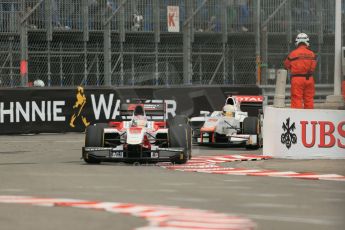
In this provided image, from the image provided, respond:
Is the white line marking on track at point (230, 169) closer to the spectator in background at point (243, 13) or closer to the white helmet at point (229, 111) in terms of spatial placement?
the white helmet at point (229, 111)

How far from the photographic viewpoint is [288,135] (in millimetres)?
16672

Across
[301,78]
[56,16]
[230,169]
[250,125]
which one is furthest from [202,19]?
[230,169]

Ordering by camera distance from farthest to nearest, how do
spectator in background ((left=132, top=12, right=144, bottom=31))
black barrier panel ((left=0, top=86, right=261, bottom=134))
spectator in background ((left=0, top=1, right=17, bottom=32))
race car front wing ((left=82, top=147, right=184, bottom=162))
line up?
1. spectator in background ((left=132, top=12, right=144, bottom=31))
2. spectator in background ((left=0, top=1, right=17, bottom=32))
3. black barrier panel ((left=0, top=86, right=261, bottom=134))
4. race car front wing ((left=82, top=147, right=184, bottom=162))

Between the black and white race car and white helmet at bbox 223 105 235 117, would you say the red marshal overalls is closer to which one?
white helmet at bbox 223 105 235 117

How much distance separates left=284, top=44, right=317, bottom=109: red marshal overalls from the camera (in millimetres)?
19781

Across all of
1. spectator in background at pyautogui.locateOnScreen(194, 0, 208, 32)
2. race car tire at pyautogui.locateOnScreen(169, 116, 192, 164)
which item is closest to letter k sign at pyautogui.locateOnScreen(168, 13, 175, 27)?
spectator in background at pyautogui.locateOnScreen(194, 0, 208, 32)

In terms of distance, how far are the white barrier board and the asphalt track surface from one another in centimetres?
57

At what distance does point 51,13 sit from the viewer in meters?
26.7

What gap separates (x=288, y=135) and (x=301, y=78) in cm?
336

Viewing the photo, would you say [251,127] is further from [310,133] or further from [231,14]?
[231,14]

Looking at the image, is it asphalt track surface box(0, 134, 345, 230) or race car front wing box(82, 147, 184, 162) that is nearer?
asphalt track surface box(0, 134, 345, 230)

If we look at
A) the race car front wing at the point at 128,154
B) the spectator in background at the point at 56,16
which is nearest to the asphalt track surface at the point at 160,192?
the race car front wing at the point at 128,154

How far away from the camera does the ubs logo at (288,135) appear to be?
16.6 meters

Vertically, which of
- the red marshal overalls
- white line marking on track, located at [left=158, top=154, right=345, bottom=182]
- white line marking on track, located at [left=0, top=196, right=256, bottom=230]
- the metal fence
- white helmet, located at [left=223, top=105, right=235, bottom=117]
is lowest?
white line marking on track, located at [left=0, top=196, right=256, bottom=230]
